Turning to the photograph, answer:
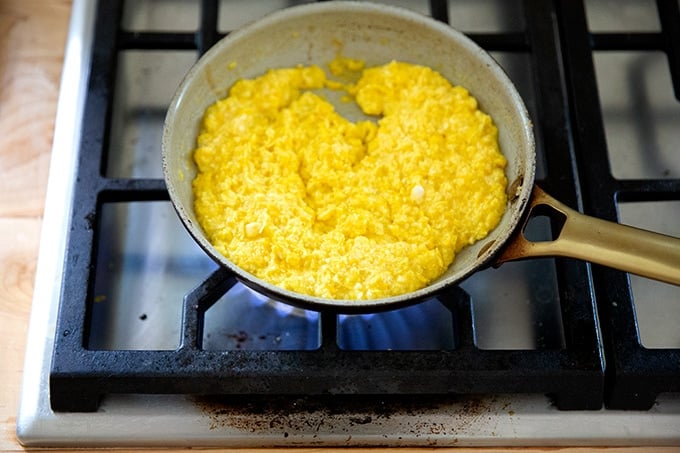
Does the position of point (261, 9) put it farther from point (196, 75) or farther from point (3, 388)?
point (3, 388)

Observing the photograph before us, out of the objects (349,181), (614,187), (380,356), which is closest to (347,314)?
(380,356)

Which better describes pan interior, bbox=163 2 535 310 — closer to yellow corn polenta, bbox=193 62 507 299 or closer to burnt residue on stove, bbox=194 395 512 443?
yellow corn polenta, bbox=193 62 507 299

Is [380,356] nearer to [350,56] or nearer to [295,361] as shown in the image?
[295,361]

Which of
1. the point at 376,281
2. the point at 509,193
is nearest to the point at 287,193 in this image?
the point at 376,281

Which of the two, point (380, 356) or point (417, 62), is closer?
point (380, 356)

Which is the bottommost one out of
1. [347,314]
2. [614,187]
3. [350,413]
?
[350,413]

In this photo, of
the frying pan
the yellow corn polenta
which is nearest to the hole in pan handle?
the frying pan
